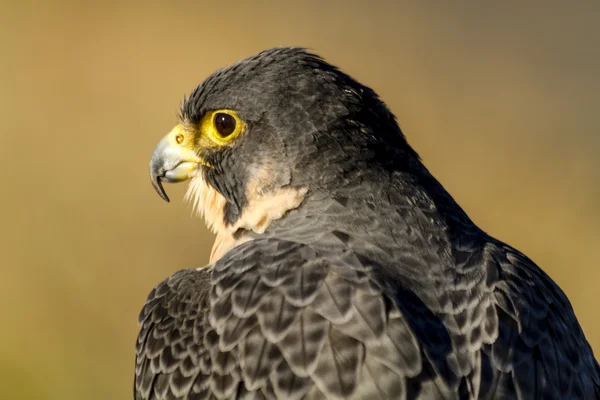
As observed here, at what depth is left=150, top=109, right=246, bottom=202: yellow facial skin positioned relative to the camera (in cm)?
448

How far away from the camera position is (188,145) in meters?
4.66

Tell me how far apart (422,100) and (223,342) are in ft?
23.2

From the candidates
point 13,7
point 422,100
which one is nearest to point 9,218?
point 13,7

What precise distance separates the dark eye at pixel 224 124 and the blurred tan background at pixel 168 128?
4.12 metres

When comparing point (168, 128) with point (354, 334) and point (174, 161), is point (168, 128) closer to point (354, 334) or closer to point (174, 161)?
point (174, 161)

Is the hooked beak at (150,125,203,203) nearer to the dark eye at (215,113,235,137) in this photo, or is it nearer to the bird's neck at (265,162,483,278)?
the dark eye at (215,113,235,137)

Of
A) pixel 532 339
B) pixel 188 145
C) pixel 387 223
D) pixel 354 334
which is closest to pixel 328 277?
pixel 354 334

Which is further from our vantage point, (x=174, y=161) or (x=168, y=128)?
(x=168, y=128)

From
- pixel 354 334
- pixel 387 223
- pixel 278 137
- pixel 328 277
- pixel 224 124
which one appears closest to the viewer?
pixel 354 334

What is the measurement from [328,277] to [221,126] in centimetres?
115

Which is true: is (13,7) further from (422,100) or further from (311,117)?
(311,117)

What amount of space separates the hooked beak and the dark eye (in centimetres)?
19

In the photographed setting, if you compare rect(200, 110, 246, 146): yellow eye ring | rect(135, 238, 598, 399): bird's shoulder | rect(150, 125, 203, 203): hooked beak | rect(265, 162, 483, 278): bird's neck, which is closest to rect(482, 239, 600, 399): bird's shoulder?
Result: rect(135, 238, 598, 399): bird's shoulder

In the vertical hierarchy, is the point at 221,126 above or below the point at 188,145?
above
